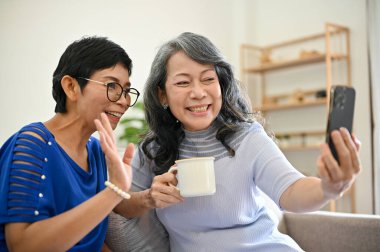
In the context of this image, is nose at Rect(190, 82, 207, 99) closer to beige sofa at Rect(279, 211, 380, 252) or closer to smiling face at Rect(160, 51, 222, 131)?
smiling face at Rect(160, 51, 222, 131)

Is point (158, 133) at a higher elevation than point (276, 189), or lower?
higher

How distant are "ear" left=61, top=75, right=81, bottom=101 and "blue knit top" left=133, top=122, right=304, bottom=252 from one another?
0.54 metres

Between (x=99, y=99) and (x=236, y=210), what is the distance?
0.61 m

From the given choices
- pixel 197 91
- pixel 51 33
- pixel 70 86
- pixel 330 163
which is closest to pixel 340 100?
pixel 330 163

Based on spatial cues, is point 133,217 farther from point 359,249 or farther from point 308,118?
point 308,118

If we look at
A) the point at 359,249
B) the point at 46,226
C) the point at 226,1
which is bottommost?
the point at 359,249

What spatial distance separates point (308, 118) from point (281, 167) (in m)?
4.10

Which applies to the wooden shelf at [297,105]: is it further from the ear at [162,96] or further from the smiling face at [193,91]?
the smiling face at [193,91]

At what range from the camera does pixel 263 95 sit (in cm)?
575

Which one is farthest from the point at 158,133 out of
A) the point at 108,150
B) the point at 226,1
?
the point at 226,1

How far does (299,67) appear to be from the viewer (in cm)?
534

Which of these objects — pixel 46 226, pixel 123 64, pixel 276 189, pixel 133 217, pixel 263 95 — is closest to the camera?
pixel 46 226

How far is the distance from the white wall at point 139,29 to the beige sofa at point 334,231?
2739 millimetres

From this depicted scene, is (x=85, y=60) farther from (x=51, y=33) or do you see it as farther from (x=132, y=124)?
(x=132, y=124)
